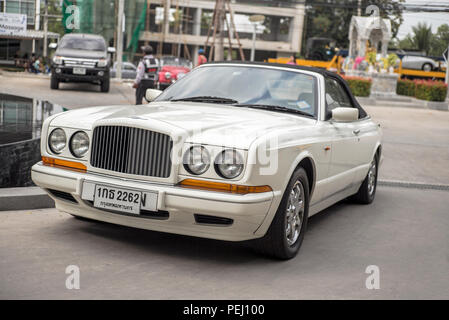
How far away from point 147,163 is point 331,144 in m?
1.93

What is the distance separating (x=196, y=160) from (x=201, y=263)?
778 mm

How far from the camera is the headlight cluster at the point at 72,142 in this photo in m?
4.80

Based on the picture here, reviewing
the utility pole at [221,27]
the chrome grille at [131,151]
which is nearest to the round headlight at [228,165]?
the chrome grille at [131,151]

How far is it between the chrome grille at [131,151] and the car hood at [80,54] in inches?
669

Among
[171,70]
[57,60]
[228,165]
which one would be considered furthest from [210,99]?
[171,70]

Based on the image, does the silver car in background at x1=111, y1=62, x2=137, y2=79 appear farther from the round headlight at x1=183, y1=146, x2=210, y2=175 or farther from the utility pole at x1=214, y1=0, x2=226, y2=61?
the round headlight at x1=183, y1=146, x2=210, y2=175

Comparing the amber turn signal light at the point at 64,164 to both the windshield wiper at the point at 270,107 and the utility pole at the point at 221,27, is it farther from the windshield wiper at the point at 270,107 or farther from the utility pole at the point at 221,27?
the utility pole at the point at 221,27

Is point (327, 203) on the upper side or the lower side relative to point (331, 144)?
lower

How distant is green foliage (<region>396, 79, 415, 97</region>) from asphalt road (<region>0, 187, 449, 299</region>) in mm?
27596

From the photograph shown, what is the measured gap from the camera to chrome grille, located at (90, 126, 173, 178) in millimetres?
4445

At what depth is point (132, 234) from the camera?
529 cm
